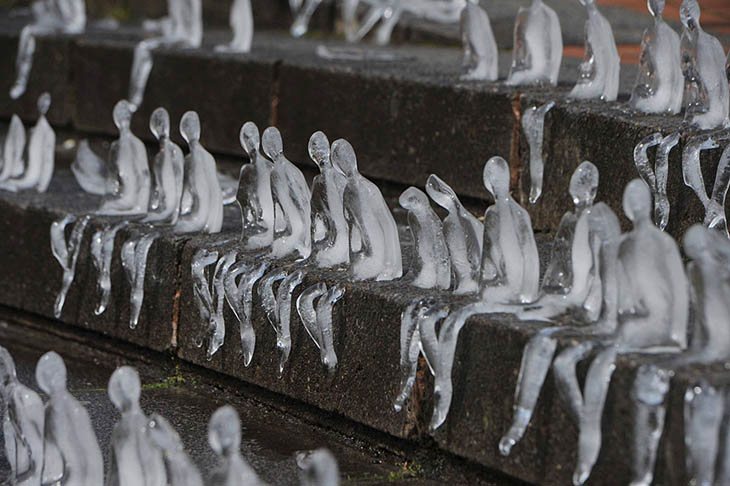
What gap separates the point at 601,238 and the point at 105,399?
1525 mm

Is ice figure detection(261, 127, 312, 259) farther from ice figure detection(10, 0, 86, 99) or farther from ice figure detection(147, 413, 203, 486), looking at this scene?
ice figure detection(10, 0, 86, 99)

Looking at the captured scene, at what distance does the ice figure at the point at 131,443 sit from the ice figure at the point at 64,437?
0.11 m

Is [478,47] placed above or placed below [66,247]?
above

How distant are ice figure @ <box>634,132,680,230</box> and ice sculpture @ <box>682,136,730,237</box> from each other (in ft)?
0.19

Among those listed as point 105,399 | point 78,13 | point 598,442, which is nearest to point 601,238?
point 598,442

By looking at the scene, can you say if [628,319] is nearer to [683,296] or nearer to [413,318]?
[683,296]

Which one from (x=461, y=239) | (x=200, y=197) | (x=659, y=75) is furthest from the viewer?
(x=200, y=197)

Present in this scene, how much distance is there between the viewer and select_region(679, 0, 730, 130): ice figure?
3752 millimetres

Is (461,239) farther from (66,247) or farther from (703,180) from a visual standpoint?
(66,247)

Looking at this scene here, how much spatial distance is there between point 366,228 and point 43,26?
3.91m

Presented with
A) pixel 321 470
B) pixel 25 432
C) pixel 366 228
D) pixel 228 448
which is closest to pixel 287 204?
pixel 366 228

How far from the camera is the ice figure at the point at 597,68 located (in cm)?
423

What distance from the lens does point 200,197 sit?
409cm

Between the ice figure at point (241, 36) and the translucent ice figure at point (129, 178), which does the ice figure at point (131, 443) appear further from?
the ice figure at point (241, 36)
